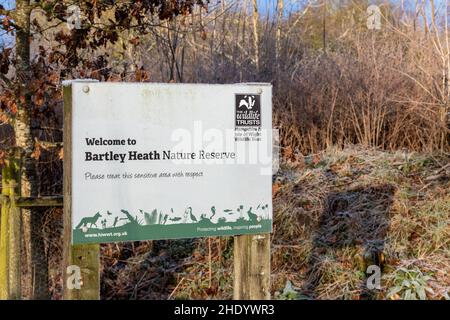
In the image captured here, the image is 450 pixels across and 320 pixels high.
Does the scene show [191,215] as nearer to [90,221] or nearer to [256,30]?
[90,221]

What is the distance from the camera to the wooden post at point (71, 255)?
3.66 m

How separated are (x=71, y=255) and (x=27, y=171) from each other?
6.65 feet

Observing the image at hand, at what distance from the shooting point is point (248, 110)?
4.05 metres

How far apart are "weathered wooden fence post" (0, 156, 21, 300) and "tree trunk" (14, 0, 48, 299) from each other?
501mm

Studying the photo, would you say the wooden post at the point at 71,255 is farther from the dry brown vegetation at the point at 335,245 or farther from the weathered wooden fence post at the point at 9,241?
the dry brown vegetation at the point at 335,245

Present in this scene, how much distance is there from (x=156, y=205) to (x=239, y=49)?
584cm

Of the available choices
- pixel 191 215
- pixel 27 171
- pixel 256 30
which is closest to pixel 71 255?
pixel 191 215

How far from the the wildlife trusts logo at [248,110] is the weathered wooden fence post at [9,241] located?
1.85m

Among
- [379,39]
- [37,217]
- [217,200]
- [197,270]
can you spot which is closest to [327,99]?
[379,39]

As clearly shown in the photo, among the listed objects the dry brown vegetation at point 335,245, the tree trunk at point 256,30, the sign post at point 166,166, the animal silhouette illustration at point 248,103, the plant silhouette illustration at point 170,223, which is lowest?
the dry brown vegetation at point 335,245

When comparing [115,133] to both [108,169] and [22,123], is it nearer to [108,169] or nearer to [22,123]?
[108,169]

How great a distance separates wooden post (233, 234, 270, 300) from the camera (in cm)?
413

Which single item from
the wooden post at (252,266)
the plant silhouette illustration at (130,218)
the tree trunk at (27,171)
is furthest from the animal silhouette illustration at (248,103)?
the tree trunk at (27,171)

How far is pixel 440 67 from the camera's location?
25.9 ft
